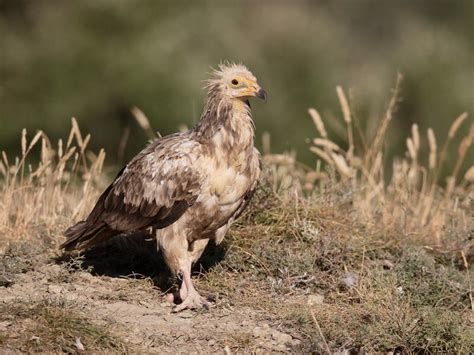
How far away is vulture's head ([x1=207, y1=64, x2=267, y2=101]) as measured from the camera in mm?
7848

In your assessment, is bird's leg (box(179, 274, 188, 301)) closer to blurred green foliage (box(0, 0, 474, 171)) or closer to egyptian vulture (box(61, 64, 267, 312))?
egyptian vulture (box(61, 64, 267, 312))

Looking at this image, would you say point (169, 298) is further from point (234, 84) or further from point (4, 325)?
point (234, 84)

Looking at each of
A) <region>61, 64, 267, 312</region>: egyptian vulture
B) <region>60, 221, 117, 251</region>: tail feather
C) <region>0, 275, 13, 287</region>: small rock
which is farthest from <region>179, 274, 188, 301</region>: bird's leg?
<region>0, 275, 13, 287</region>: small rock

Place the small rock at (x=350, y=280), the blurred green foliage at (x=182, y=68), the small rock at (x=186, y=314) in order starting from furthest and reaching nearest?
the blurred green foliage at (x=182, y=68) < the small rock at (x=350, y=280) < the small rock at (x=186, y=314)

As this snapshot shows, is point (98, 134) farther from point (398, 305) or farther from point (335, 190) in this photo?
point (398, 305)

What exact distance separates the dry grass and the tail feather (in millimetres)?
336

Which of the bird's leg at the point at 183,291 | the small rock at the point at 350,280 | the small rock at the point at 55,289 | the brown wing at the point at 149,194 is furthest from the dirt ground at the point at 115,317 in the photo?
the small rock at the point at 350,280

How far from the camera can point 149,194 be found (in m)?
7.66

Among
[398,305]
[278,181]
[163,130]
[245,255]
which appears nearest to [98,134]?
[163,130]

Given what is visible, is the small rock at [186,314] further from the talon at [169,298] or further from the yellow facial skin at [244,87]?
the yellow facial skin at [244,87]

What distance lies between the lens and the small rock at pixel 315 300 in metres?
7.79

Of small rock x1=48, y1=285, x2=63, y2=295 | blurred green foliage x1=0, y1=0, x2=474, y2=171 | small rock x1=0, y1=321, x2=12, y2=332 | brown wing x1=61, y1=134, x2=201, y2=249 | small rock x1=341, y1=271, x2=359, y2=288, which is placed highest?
brown wing x1=61, y1=134, x2=201, y2=249

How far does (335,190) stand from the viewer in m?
9.30

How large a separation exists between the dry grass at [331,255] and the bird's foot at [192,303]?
0.19 m
